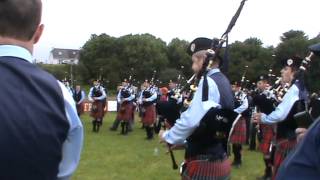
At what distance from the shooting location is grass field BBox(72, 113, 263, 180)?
9250 mm

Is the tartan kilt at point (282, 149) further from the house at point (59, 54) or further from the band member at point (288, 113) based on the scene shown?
the house at point (59, 54)

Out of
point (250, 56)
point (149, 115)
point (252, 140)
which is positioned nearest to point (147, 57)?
point (250, 56)

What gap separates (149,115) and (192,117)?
12101 mm

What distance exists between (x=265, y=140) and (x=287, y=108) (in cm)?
294

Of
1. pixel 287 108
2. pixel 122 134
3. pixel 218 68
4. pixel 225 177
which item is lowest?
pixel 122 134

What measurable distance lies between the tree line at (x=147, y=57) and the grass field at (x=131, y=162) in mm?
30783

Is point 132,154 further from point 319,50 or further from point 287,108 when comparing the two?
point 319,50

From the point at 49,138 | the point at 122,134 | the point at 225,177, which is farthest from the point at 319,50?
the point at 122,134

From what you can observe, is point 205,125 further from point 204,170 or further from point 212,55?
point 212,55

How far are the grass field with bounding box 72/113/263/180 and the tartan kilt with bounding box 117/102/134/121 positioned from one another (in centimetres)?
156

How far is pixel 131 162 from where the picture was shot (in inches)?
424

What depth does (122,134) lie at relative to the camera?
1669cm

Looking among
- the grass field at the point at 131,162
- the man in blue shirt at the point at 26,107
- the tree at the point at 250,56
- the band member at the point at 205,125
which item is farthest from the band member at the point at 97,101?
the tree at the point at 250,56

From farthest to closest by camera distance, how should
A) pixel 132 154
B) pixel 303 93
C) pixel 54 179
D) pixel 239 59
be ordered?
1. pixel 239 59
2. pixel 132 154
3. pixel 303 93
4. pixel 54 179
